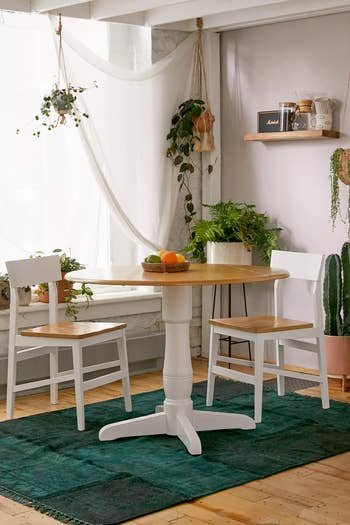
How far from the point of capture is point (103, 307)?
6039 millimetres

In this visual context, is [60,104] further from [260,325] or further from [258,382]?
[258,382]

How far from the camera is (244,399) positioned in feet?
17.6

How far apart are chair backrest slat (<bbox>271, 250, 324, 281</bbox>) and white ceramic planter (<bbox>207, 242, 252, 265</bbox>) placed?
0.76 metres

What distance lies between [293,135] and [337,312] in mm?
1188

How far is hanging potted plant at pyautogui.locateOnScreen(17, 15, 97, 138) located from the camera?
18.8 feet

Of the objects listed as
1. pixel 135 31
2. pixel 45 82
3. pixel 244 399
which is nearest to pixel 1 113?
pixel 45 82

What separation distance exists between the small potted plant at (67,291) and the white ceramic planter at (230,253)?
0.90 metres

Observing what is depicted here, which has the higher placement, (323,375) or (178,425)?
(323,375)

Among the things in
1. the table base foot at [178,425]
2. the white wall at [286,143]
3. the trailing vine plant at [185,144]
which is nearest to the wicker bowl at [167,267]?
the table base foot at [178,425]

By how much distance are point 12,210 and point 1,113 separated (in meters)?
0.60

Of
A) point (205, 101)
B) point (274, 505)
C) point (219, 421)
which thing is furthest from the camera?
point (205, 101)

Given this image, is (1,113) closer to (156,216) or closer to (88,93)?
(88,93)

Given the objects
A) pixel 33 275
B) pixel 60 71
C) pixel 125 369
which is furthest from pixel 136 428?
pixel 60 71

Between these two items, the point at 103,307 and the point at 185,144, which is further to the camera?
the point at 185,144
